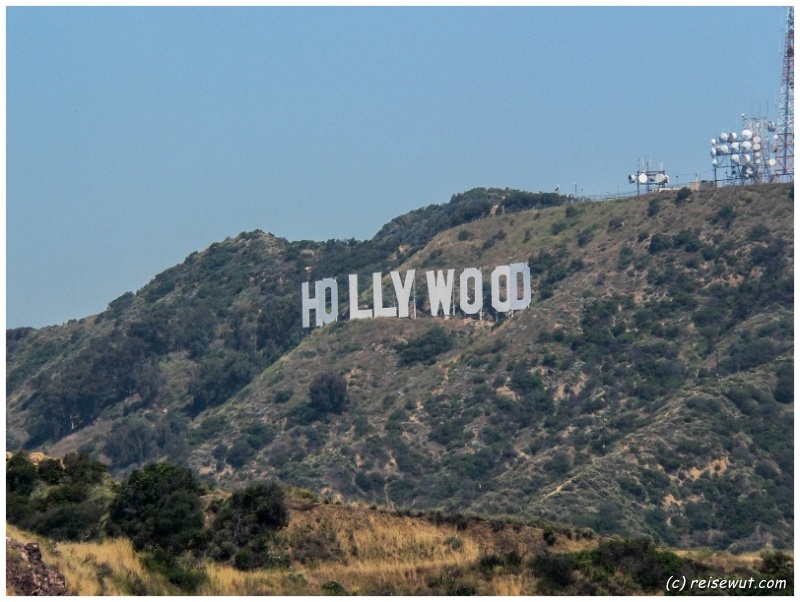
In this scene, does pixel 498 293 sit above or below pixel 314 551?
above

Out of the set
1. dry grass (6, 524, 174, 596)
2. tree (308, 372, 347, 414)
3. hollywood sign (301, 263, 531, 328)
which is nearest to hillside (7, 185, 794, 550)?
tree (308, 372, 347, 414)

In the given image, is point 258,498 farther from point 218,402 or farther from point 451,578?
point 218,402

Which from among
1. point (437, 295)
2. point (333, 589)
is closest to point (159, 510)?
point (333, 589)

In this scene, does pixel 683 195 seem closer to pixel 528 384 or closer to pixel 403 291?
pixel 528 384

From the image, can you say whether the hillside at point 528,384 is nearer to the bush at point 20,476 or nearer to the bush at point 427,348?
the bush at point 427,348

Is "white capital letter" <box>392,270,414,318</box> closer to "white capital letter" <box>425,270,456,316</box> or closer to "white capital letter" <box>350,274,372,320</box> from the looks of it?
"white capital letter" <box>425,270,456,316</box>

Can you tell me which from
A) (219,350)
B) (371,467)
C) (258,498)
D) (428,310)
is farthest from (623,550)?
(219,350)
